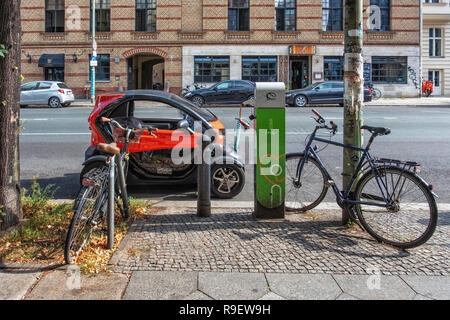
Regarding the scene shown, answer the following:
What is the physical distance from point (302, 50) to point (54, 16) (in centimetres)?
1751

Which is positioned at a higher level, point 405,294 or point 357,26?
point 357,26

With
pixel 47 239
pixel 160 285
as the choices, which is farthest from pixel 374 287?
pixel 47 239

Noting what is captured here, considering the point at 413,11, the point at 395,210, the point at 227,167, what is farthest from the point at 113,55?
the point at 395,210

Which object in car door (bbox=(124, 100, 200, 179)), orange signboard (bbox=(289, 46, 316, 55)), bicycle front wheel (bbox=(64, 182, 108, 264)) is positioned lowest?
bicycle front wheel (bbox=(64, 182, 108, 264))

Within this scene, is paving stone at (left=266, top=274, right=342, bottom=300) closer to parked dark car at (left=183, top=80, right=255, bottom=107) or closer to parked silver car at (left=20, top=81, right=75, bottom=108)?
parked dark car at (left=183, top=80, right=255, bottom=107)

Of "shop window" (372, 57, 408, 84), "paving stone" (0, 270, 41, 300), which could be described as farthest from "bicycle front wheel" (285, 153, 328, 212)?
"shop window" (372, 57, 408, 84)

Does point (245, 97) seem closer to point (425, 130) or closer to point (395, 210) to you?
point (425, 130)

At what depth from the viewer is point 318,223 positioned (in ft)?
15.4

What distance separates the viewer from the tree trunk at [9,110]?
13.6ft

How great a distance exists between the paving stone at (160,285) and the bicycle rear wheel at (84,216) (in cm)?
60

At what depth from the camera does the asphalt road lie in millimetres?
6723

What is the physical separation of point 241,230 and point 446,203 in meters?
3.09

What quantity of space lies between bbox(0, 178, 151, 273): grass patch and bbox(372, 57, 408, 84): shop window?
92.7 feet

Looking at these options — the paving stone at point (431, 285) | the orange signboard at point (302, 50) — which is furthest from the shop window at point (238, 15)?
the paving stone at point (431, 285)
